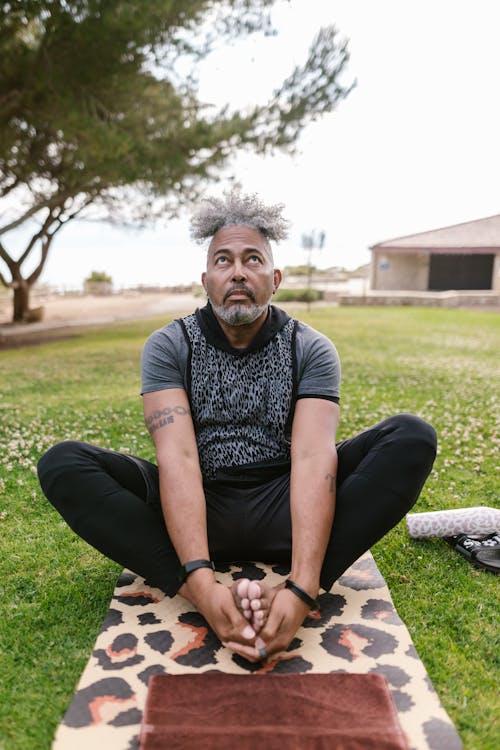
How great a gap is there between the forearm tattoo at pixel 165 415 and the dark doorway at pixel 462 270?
34168mm

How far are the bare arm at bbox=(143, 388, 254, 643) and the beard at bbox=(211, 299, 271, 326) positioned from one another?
1.24 ft

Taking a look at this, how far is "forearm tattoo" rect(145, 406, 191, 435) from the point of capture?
279 cm

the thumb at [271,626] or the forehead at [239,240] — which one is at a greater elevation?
the forehead at [239,240]

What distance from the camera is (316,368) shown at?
2.92 meters

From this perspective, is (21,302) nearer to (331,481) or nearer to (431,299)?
(431,299)

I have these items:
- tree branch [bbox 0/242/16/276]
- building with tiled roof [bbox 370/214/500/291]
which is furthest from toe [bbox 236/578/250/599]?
building with tiled roof [bbox 370/214/500/291]

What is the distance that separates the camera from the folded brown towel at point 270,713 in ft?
6.17

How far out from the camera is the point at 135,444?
5477 mm

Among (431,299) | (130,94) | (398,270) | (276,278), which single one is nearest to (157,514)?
(276,278)

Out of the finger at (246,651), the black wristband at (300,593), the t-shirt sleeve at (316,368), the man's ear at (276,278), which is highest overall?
the man's ear at (276,278)

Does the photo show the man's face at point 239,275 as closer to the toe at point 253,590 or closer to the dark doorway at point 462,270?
the toe at point 253,590

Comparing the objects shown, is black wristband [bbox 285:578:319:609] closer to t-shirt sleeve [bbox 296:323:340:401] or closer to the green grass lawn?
the green grass lawn

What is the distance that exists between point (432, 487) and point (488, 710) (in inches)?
92.5

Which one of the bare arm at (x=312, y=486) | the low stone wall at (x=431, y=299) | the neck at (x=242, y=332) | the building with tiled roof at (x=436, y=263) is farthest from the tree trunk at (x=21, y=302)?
the bare arm at (x=312, y=486)
